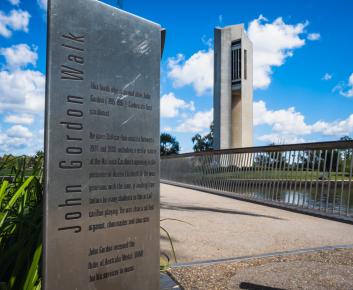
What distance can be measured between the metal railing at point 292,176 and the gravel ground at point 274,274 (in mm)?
3094

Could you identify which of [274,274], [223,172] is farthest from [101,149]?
[223,172]

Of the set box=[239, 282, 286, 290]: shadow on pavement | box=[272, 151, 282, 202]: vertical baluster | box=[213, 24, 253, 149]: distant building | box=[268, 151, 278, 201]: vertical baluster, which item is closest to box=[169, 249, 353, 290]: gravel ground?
box=[239, 282, 286, 290]: shadow on pavement

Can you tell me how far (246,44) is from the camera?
42.0m

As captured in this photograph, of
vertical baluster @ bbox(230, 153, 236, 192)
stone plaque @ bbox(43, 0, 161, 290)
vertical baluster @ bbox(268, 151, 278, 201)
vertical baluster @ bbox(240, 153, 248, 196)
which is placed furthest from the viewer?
vertical baluster @ bbox(230, 153, 236, 192)

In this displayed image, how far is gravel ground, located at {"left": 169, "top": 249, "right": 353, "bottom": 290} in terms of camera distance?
292 centimetres

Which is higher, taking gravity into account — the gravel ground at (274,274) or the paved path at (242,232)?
the gravel ground at (274,274)

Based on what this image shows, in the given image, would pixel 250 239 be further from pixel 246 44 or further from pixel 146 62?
pixel 246 44

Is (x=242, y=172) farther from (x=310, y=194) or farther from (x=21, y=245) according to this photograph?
(x=21, y=245)

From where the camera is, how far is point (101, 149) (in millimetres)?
1945

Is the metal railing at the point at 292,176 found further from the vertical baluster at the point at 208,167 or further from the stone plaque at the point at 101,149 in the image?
the stone plaque at the point at 101,149

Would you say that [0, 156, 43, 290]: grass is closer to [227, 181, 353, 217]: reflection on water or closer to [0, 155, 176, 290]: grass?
[0, 155, 176, 290]: grass

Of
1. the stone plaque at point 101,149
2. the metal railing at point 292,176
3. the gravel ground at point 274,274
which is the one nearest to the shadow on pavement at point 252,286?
the gravel ground at point 274,274

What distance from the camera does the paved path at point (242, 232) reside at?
4.13 metres

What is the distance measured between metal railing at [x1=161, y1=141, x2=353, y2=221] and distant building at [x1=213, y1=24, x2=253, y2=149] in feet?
94.1
